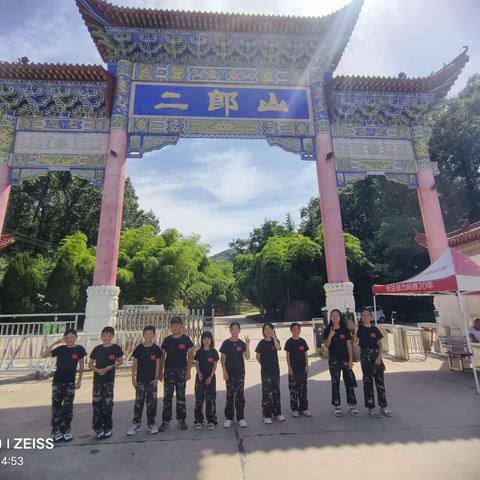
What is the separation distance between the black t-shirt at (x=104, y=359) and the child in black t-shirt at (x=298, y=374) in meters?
2.24

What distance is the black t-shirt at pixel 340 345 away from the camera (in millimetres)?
4375

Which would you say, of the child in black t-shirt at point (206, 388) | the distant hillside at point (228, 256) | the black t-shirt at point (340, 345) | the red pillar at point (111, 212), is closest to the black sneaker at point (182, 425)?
the child in black t-shirt at point (206, 388)

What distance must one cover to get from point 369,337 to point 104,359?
359cm

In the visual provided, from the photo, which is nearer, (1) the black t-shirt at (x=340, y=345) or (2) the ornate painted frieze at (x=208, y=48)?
(1) the black t-shirt at (x=340, y=345)

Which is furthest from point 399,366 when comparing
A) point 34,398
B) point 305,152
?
point 34,398

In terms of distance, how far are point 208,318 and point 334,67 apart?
895 centimetres

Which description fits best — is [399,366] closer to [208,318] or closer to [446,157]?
[208,318]

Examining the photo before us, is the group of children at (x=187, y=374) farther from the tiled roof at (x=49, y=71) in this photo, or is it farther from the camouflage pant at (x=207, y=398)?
the tiled roof at (x=49, y=71)

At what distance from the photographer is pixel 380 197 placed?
2419 centimetres

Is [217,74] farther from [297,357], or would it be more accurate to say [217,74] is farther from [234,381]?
[234,381]

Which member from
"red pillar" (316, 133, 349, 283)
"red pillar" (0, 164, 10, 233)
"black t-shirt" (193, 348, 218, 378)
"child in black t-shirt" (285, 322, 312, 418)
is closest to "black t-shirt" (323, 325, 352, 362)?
"child in black t-shirt" (285, 322, 312, 418)

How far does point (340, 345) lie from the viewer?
441cm

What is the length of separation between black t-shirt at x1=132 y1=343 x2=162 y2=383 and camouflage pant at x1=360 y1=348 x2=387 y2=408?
2.89m

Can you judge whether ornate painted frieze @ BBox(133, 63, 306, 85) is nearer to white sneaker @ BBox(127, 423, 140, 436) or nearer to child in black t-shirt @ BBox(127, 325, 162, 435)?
child in black t-shirt @ BBox(127, 325, 162, 435)
